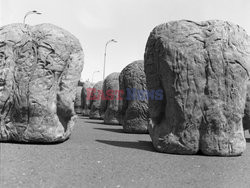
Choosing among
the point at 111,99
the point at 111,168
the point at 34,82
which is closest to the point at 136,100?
the point at 111,99

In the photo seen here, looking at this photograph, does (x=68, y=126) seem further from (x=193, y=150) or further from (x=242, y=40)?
(x=242, y=40)

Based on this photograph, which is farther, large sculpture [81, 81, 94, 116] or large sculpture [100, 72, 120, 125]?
large sculpture [81, 81, 94, 116]

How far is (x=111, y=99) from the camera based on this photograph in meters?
9.87

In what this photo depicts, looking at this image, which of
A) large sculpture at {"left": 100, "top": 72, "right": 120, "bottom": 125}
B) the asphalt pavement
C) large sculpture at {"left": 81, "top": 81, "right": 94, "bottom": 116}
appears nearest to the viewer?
the asphalt pavement

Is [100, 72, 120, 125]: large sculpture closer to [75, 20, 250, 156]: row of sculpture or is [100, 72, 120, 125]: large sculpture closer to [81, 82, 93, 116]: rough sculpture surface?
[81, 82, 93, 116]: rough sculpture surface

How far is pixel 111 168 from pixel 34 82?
2059mm

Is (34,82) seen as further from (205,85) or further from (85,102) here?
(85,102)

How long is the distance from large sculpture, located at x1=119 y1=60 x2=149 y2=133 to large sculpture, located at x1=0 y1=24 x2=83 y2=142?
242 cm

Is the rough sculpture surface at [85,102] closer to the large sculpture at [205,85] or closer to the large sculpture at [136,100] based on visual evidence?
the large sculpture at [136,100]

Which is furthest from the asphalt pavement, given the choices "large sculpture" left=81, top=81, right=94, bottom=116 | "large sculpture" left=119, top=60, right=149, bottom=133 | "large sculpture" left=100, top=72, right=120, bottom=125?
"large sculpture" left=81, top=81, right=94, bottom=116

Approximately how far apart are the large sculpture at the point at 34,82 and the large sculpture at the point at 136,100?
2.42 m

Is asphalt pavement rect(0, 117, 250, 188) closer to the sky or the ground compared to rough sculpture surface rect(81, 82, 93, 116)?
closer to the ground

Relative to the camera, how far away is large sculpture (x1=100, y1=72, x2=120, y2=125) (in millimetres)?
9797

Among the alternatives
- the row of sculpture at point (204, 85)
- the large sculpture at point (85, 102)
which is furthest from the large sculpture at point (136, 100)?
the large sculpture at point (85, 102)
